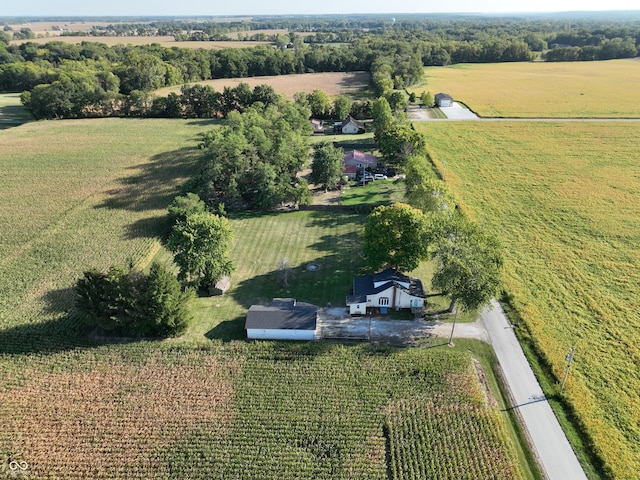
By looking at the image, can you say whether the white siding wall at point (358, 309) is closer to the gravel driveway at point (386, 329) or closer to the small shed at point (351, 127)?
the gravel driveway at point (386, 329)

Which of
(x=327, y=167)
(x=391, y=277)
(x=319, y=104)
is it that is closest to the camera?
(x=391, y=277)

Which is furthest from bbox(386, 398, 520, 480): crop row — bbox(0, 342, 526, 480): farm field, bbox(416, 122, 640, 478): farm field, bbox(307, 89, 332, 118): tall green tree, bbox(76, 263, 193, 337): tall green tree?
bbox(307, 89, 332, 118): tall green tree

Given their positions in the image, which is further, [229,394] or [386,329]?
[386,329]

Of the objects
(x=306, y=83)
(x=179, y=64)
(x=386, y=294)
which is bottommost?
(x=386, y=294)

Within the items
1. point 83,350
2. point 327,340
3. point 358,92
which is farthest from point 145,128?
point 327,340

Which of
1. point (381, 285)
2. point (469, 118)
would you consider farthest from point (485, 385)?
point (469, 118)

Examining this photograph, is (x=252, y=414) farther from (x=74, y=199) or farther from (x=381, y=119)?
(x=381, y=119)

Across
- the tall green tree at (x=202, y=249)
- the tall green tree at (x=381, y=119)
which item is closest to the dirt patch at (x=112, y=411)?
the tall green tree at (x=202, y=249)

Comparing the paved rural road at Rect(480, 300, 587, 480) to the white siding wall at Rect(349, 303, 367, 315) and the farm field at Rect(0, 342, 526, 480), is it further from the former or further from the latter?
the white siding wall at Rect(349, 303, 367, 315)
